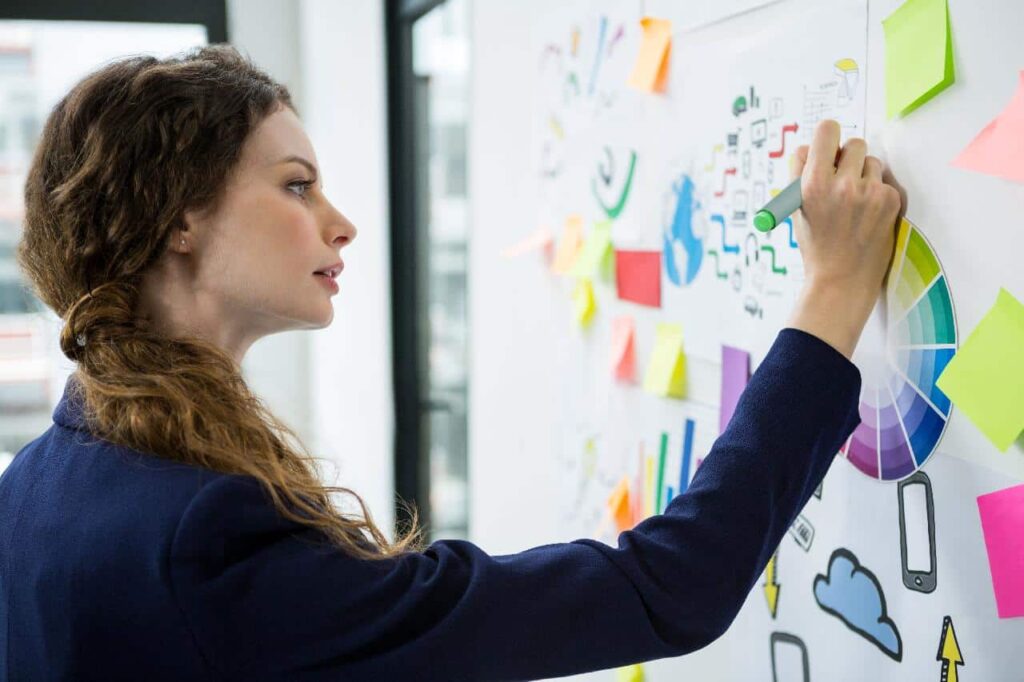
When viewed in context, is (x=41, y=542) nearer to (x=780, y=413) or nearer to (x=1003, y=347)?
(x=780, y=413)

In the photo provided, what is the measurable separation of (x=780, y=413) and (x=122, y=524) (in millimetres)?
465

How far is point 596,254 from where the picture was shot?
4.30 ft

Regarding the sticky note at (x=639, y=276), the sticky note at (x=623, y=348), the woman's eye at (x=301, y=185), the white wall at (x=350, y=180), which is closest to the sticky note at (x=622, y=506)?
the sticky note at (x=623, y=348)

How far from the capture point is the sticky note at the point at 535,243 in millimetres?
1515

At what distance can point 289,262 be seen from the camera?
0.88m

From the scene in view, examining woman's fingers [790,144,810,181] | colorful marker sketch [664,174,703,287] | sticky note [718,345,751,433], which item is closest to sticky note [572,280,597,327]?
colorful marker sketch [664,174,703,287]

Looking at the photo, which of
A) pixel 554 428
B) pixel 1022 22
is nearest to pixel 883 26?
pixel 1022 22

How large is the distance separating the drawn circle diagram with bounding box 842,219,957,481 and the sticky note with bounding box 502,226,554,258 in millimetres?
726

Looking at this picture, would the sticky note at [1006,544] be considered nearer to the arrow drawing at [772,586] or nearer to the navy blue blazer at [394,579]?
the navy blue blazer at [394,579]

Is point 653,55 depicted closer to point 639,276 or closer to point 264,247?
point 639,276

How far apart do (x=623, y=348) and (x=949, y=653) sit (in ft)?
1.91

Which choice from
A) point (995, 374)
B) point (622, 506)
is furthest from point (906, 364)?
point (622, 506)

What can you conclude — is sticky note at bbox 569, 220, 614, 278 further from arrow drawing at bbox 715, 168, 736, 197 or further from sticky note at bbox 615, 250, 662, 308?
arrow drawing at bbox 715, 168, 736, 197

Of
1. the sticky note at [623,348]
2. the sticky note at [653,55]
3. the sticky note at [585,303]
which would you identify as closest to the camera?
the sticky note at [653,55]
